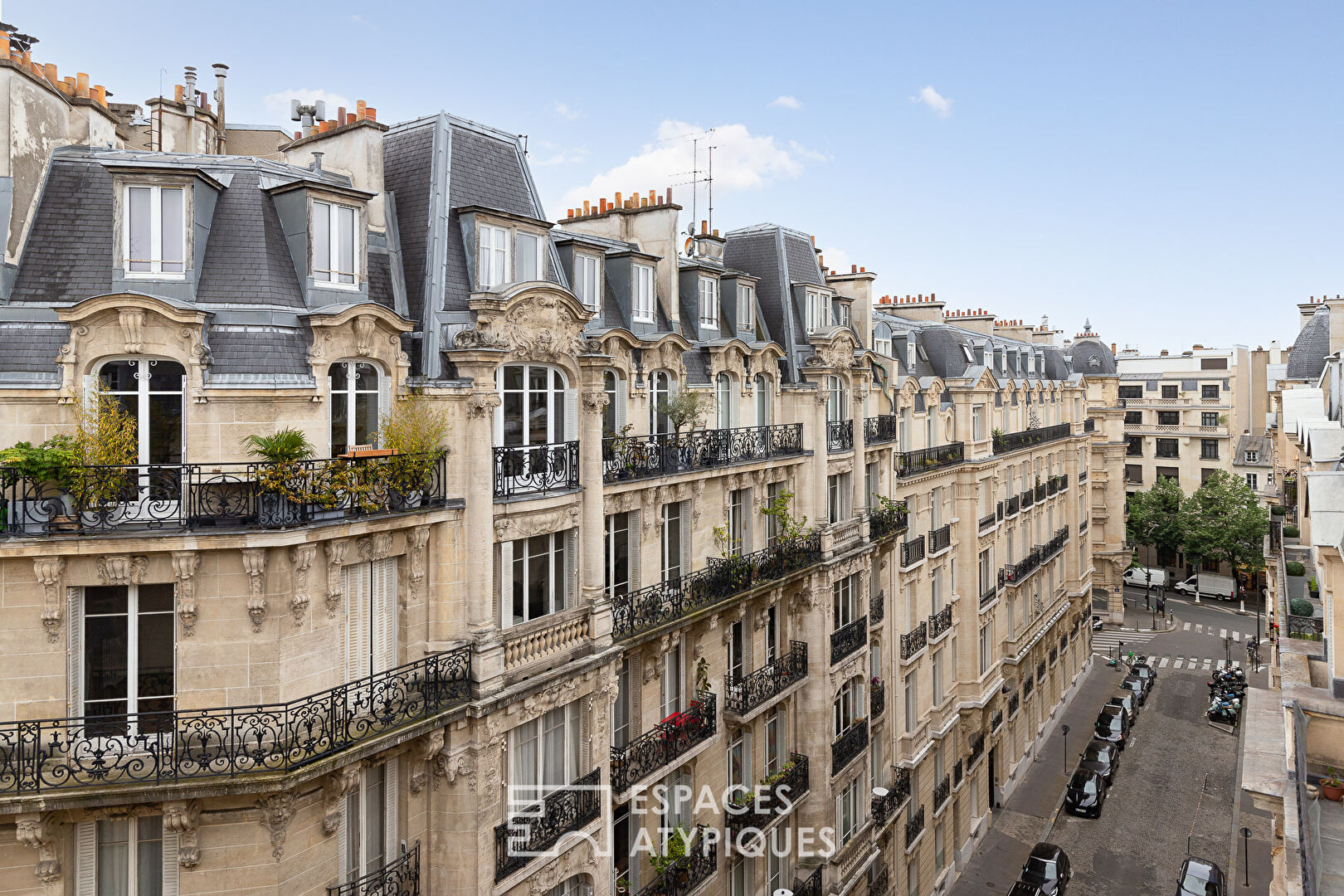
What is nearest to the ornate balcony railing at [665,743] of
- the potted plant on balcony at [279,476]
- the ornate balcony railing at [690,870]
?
the ornate balcony railing at [690,870]

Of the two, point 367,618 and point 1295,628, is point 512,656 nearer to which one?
point 367,618

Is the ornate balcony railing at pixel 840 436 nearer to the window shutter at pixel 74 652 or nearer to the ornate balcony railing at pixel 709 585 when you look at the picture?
the ornate balcony railing at pixel 709 585

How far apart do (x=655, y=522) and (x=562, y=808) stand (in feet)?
22.4

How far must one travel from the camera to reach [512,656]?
16.2m

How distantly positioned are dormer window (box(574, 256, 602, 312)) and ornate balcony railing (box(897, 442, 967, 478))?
16.9 metres

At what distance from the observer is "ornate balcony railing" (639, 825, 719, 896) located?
66.2 ft

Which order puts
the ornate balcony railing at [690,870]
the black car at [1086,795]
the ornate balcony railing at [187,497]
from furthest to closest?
the black car at [1086,795] → the ornate balcony railing at [690,870] → the ornate balcony railing at [187,497]

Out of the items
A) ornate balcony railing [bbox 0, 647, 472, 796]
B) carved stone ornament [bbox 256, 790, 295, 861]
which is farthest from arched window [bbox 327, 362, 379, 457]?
carved stone ornament [bbox 256, 790, 295, 861]

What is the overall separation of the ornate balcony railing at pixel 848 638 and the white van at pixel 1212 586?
65692mm

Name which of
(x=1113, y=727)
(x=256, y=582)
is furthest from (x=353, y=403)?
(x=1113, y=727)

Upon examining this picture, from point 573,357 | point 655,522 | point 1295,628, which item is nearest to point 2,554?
point 573,357

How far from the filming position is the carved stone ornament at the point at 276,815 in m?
12.4

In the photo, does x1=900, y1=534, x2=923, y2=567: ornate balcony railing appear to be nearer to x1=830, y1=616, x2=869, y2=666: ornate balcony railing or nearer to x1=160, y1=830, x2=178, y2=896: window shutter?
x1=830, y1=616, x2=869, y2=666: ornate balcony railing

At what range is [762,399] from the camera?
2558 cm
